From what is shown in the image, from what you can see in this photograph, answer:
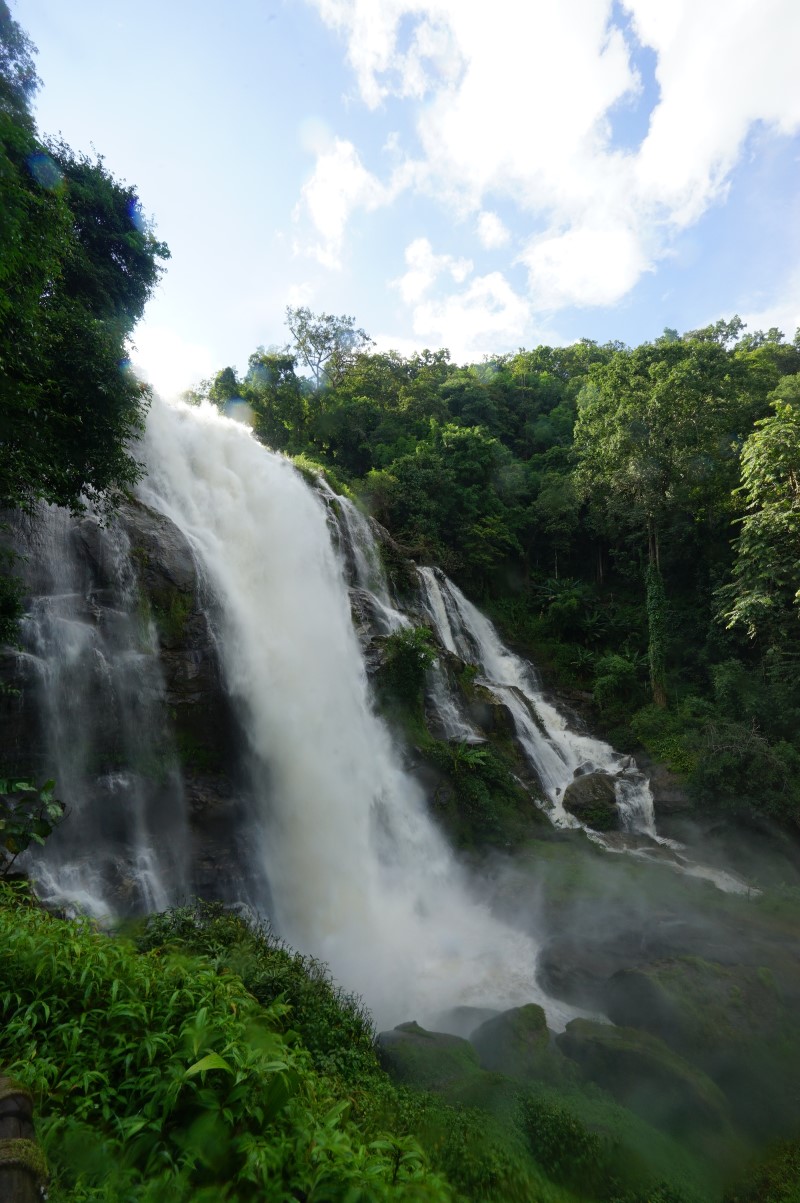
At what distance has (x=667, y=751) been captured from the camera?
1772 centimetres

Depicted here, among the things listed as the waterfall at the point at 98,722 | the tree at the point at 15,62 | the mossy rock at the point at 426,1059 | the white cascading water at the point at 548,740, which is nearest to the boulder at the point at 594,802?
the white cascading water at the point at 548,740

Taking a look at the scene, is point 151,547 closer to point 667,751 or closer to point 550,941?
point 550,941

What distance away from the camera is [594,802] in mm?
15867

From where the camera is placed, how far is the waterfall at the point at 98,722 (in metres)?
8.95

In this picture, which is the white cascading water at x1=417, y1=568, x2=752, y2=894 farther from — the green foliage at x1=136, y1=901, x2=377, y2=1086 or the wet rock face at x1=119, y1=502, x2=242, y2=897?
the green foliage at x1=136, y1=901, x2=377, y2=1086

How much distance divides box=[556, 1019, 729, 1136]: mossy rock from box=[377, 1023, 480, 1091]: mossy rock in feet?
4.76

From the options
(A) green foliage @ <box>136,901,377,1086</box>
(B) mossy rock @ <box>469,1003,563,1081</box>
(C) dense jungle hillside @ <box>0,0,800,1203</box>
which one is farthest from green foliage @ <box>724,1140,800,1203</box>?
(A) green foliage @ <box>136,901,377,1086</box>

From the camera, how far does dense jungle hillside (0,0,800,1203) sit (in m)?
2.92

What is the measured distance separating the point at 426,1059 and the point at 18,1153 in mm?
5607

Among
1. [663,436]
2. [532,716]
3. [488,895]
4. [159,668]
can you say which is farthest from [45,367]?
[663,436]

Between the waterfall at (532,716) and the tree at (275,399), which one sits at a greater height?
the tree at (275,399)

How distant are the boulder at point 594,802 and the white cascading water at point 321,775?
4598mm

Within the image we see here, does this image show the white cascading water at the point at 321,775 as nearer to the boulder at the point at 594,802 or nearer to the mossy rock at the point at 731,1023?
the mossy rock at the point at 731,1023

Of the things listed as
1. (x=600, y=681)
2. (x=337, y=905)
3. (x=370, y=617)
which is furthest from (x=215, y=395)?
(x=337, y=905)
